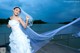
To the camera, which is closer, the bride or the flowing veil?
the bride

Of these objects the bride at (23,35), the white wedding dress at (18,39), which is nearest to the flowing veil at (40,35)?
the bride at (23,35)

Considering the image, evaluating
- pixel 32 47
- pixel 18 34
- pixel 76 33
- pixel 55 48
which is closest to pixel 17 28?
pixel 18 34

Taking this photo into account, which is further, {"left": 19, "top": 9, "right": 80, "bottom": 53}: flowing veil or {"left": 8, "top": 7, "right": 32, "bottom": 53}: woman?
{"left": 19, "top": 9, "right": 80, "bottom": 53}: flowing veil

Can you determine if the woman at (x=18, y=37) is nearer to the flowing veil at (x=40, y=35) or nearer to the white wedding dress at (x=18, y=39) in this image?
the white wedding dress at (x=18, y=39)

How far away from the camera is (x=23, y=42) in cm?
503

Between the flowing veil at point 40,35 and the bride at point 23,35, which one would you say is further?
the flowing veil at point 40,35

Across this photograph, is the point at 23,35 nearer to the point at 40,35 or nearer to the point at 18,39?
the point at 18,39

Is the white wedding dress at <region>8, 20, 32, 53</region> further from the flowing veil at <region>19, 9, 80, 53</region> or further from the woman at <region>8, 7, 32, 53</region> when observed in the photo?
the flowing veil at <region>19, 9, 80, 53</region>

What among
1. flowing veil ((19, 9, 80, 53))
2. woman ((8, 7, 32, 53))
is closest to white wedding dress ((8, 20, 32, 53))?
woman ((8, 7, 32, 53))

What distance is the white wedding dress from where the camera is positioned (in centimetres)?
498

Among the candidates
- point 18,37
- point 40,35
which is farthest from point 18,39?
point 40,35

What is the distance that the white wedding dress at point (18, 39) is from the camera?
4.98m

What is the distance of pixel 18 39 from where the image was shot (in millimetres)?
5016

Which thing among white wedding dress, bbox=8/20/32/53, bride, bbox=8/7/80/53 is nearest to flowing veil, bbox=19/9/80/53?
bride, bbox=8/7/80/53
